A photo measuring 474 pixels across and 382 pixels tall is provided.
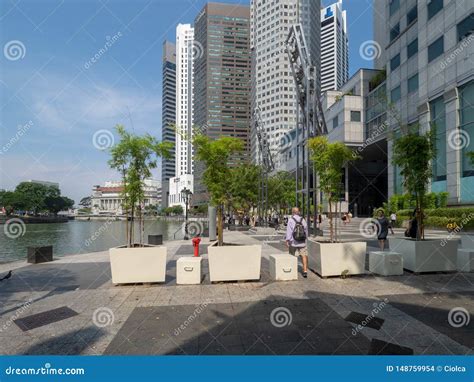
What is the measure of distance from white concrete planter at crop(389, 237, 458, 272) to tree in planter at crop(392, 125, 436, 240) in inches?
23.7

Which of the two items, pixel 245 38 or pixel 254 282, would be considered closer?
pixel 254 282

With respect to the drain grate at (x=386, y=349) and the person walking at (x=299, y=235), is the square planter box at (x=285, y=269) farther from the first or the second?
the drain grate at (x=386, y=349)

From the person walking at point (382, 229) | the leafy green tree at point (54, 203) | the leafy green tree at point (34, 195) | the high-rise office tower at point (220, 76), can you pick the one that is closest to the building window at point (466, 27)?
the person walking at point (382, 229)

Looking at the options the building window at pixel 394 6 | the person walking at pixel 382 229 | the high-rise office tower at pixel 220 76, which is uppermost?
the high-rise office tower at pixel 220 76

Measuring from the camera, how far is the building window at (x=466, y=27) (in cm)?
2378

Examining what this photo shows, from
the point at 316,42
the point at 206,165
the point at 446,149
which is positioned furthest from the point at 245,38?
the point at 206,165

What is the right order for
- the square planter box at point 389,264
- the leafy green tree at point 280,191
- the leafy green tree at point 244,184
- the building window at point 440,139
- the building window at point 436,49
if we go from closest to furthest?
the square planter box at point 389,264 → the building window at point 440,139 → the building window at point 436,49 → the leafy green tree at point 244,184 → the leafy green tree at point 280,191

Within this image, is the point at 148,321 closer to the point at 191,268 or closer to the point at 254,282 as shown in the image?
the point at 191,268

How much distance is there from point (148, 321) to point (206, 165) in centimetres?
497

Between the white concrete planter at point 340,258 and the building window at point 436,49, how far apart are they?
27.6m

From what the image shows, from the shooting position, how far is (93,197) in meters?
165

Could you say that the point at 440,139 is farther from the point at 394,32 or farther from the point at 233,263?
the point at 233,263

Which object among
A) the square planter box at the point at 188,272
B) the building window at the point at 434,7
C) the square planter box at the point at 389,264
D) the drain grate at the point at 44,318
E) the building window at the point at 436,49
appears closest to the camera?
the drain grate at the point at 44,318

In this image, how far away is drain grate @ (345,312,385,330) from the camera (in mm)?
4975
